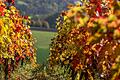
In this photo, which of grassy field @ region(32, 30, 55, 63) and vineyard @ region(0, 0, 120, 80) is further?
grassy field @ region(32, 30, 55, 63)

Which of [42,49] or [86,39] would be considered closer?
[86,39]

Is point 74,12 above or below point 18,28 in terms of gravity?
above

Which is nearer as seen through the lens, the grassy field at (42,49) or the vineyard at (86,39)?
the vineyard at (86,39)

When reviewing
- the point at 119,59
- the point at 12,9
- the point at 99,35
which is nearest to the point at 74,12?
the point at 99,35

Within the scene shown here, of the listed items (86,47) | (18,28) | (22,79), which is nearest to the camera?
(86,47)

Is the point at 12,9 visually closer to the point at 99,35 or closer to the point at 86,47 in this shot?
the point at 86,47

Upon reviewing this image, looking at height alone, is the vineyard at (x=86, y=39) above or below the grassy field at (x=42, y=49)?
above

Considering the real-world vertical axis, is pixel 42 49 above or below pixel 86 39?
below

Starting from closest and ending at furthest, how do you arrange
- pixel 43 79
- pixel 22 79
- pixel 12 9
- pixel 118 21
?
pixel 118 21, pixel 12 9, pixel 43 79, pixel 22 79

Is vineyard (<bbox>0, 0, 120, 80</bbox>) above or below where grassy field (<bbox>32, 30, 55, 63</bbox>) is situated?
above

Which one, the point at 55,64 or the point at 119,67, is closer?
the point at 119,67

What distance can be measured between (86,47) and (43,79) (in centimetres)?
1791

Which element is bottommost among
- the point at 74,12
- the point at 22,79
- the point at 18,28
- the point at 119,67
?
the point at 22,79

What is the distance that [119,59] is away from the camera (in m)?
4.33
